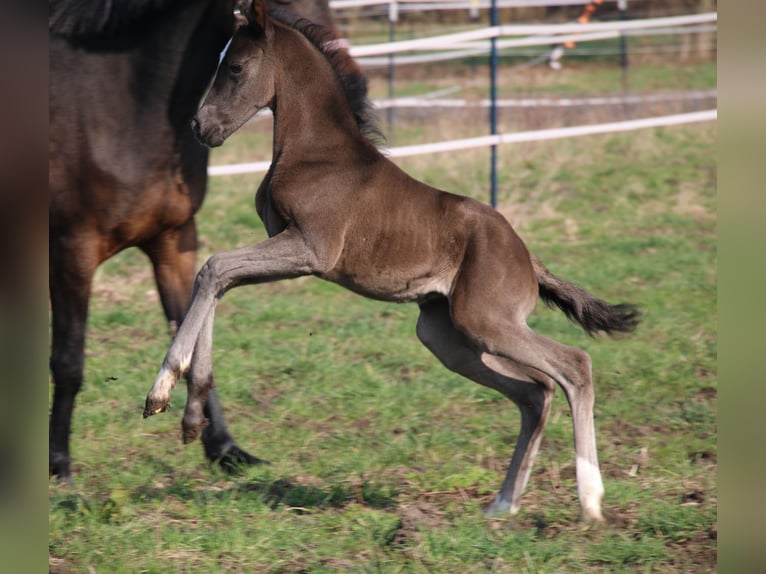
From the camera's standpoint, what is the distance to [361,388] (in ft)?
17.2

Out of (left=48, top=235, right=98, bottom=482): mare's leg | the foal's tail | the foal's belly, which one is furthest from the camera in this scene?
(left=48, top=235, right=98, bottom=482): mare's leg

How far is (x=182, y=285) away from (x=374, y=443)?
44.9 inches

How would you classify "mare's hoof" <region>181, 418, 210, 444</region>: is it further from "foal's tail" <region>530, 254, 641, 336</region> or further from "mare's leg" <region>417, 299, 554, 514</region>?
"foal's tail" <region>530, 254, 641, 336</region>

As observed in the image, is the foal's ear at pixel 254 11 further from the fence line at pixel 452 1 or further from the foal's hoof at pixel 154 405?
the fence line at pixel 452 1

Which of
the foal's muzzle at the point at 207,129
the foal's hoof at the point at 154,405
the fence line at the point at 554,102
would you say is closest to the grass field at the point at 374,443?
the foal's hoof at the point at 154,405

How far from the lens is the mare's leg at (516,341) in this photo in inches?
140

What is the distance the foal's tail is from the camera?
391 centimetres

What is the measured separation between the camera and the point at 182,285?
14.8 ft

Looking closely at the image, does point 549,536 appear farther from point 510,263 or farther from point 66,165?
point 66,165

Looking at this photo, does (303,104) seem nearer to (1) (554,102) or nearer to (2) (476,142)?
(2) (476,142)

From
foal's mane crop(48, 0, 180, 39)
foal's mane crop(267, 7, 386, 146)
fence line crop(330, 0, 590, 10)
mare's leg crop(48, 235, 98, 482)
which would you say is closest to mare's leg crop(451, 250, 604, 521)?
foal's mane crop(267, 7, 386, 146)

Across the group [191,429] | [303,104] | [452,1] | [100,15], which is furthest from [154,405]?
[452,1]

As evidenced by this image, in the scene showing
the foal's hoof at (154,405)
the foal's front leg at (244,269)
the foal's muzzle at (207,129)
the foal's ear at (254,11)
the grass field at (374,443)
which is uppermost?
the foal's ear at (254,11)

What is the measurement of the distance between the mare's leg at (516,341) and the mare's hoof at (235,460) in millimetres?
1218
